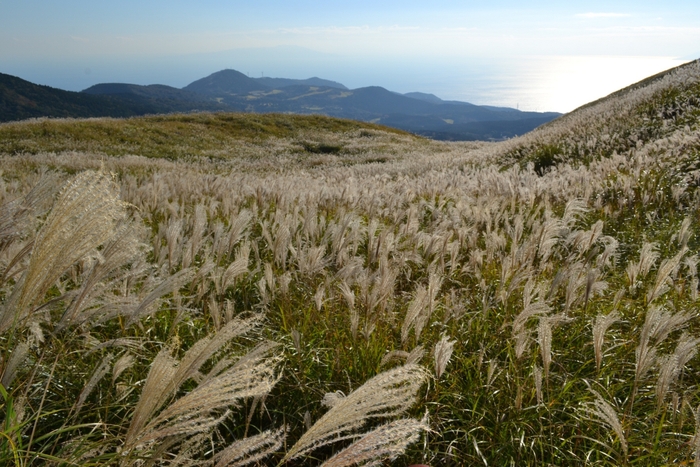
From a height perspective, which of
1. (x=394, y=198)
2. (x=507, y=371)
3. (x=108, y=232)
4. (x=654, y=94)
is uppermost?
(x=654, y=94)

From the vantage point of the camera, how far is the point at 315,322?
122 inches

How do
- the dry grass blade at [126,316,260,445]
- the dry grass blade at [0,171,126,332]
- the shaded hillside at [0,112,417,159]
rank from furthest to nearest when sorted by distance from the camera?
1. the shaded hillside at [0,112,417,159]
2. the dry grass blade at [0,171,126,332]
3. the dry grass blade at [126,316,260,445]

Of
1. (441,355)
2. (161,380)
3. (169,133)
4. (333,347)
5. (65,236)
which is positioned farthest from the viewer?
(169,133)

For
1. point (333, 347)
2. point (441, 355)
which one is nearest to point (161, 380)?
point (441, 355)

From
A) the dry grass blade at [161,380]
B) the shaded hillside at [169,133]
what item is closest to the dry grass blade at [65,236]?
the dry grass blade at [161,380]

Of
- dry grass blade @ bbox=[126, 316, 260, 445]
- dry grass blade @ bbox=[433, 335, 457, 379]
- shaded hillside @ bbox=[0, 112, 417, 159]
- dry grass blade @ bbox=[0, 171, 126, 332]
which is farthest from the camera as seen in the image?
shaded hillside @ bbox=[0, 112, 417, 159]

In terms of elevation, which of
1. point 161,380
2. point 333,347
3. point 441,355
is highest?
point 161,380

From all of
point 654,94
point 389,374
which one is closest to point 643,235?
point 389,374

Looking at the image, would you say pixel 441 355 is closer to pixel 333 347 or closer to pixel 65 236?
pixel 333 347

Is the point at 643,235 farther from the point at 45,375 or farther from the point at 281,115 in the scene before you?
the point at 281,115

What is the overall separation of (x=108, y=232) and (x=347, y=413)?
0.93 metres

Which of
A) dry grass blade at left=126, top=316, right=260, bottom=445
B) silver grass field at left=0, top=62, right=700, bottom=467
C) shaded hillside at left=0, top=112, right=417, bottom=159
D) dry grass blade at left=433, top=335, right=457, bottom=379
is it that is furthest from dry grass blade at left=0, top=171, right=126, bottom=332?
shaded hillside at left=0, top=112, right=417, bottom=159

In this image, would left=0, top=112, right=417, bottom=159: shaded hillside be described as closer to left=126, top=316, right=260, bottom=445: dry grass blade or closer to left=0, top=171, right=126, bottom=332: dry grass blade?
left=0, top=171, right=126, bottom=332: dry grass blade

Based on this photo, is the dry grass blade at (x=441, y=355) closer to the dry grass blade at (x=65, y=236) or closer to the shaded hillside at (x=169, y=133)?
the dry grass blade at (x=65, y=236)
